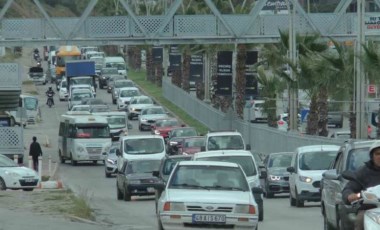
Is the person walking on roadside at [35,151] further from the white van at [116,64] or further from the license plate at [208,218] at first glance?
the white van at [116,64]

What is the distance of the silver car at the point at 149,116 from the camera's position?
253 feet

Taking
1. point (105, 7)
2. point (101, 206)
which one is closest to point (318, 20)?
point (101, 206)

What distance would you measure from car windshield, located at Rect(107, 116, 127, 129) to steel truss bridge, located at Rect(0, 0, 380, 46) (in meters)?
19.1

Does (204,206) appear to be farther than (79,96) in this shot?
No

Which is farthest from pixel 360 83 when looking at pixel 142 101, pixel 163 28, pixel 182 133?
pixel 142 101

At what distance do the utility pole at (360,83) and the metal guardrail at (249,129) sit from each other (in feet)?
4.46

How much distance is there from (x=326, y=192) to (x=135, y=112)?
6512cm

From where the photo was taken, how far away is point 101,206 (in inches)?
1308

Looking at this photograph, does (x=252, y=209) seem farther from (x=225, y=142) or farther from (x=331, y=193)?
(x=225, y=142)

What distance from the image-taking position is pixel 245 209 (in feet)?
68.6

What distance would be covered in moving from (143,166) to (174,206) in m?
16.3

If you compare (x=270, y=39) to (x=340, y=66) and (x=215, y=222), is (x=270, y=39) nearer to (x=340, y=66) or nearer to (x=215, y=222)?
(x=340, y=66)

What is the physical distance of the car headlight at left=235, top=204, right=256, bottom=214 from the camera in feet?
68.4

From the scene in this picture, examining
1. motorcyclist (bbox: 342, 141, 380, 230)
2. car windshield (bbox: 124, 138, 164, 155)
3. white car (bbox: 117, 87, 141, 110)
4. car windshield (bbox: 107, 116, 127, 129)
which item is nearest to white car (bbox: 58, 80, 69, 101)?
white car (bbox: 117, 87, 141, 110)
